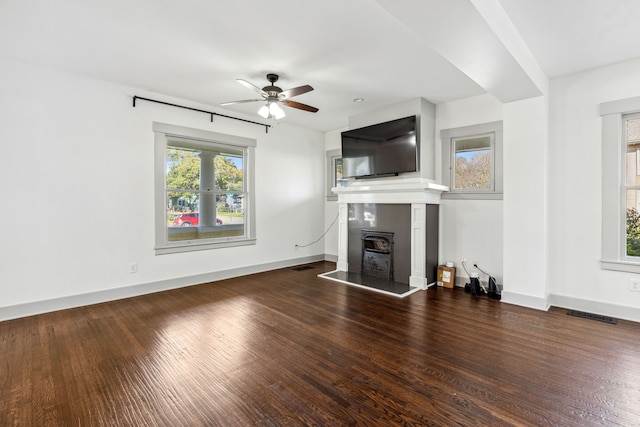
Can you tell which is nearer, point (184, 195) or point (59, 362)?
point (59, 362)

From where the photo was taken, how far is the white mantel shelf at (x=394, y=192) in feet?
14.1

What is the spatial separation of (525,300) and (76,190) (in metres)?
5.59

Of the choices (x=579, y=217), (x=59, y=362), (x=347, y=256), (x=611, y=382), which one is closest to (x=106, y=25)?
(x=59, y=362)

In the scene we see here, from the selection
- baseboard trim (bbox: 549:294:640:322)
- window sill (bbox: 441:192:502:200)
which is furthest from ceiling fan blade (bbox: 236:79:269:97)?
baseboard trim (bbox: 549:294:640:322)

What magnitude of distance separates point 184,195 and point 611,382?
5.08 metres

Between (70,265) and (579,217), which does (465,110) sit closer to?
(579,217)

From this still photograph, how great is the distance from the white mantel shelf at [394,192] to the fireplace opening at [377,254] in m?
0.56

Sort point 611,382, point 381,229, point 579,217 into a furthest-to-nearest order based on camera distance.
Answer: point 381,229 < point 579,217 < point 611,382

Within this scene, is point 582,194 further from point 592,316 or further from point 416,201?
point 416,201

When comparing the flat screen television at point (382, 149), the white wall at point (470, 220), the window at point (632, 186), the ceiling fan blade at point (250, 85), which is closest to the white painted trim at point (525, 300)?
the white wall at point (470, 220)

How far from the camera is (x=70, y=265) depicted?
11.7 ft

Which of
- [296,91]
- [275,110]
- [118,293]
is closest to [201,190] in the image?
[118,293]

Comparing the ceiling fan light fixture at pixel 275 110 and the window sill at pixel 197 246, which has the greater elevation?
the ceiling fan light fixture at pixel 275 110

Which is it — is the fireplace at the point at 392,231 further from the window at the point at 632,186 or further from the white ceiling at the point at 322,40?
the window at the point at 632,186
